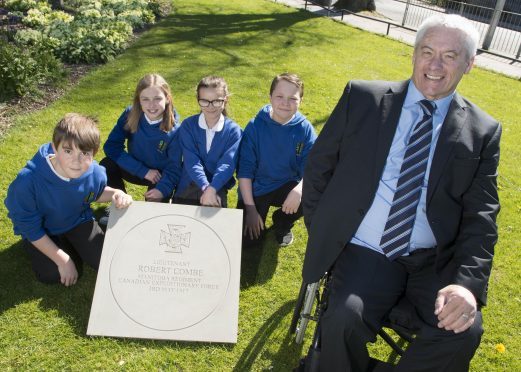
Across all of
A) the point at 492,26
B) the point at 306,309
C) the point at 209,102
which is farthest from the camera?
the point at 492,26

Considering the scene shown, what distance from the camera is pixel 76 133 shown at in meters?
2.96

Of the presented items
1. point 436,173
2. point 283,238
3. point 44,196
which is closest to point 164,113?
point 44,196

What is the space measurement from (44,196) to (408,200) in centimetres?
242

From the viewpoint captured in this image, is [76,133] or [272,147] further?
[272,147]

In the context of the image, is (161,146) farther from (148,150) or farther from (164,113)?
(164,113)

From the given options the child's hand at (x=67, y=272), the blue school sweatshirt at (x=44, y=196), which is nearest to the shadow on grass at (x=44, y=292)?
the child's hand at (x=67, y=272)

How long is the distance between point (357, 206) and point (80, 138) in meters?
1.84

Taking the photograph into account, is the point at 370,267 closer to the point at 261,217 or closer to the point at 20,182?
the point at 261,217

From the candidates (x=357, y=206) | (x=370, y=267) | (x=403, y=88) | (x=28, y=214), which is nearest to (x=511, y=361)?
(x=370, y=267)

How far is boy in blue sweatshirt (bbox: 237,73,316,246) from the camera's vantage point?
366cm

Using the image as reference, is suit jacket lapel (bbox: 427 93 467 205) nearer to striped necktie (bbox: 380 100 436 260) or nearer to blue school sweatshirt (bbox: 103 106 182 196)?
striped necktie (bbox: 380 100 436 260)

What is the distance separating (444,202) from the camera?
254cm

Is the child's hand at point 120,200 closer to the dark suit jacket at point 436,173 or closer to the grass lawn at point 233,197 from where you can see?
the grass lawn at point 233,197

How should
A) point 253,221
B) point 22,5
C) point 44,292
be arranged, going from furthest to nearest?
point 22,5, point 253,221, point 44,292
